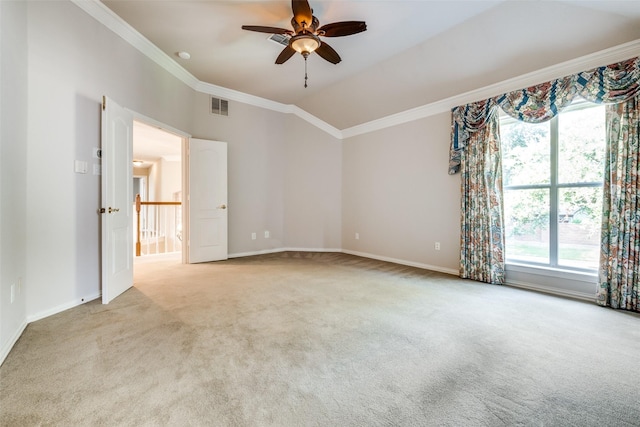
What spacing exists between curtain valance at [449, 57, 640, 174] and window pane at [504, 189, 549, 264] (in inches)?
34.6

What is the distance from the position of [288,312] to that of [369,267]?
226 centimetres

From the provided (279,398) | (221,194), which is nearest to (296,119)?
(221,194)

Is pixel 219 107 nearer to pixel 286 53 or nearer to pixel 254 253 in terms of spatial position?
pixel 286 53

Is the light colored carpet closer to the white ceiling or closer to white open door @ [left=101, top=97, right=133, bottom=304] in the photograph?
white open door @ [left=101, top=97, right=133, bottom=304]

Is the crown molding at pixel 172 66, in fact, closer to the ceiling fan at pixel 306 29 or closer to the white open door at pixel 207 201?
the white open door at pixel 207 201

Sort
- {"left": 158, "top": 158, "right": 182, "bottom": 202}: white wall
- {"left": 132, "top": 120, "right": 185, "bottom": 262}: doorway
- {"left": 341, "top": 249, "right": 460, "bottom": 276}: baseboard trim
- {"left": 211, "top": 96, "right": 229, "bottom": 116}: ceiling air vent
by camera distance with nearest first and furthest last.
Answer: {"left": 341, "top": 249, "right": 460, "bottom": 276}: baseboard trim < {"left": 211, "top": 96, "right": 229, "bottom": 116}: ceiling air vent < {"left": 132, "top": 120, "right": 185, "bottom": 262}: doorway < {"left": 158, "top": 158, "right": 182, "bottom": 202}: white wall

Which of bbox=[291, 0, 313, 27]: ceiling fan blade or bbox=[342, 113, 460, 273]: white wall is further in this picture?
bbox=[342, 113, 460, 273]: white wall

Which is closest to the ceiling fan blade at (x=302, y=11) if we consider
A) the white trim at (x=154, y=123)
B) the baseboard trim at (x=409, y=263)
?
the white trim at (x=154, y=123)

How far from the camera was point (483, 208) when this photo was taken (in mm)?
3729

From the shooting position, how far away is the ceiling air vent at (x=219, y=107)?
4926 mm

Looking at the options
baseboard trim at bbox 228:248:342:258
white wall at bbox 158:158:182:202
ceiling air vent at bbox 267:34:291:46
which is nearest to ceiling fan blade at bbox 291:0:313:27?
ceiling air vent at bbox 267:34:291:46

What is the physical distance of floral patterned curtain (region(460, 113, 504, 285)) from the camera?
3.64 m

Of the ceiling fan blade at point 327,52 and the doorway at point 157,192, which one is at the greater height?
the ceiling fan blade at point 327,52

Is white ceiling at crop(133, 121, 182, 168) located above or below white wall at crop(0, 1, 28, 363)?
above
